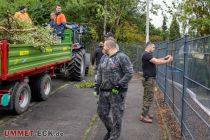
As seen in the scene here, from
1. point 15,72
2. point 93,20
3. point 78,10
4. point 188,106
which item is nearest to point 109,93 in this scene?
point 188,106

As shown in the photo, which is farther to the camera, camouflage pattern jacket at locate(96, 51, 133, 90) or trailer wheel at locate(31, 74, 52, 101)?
trailer wheel at locate(31, 74, 52, 101)

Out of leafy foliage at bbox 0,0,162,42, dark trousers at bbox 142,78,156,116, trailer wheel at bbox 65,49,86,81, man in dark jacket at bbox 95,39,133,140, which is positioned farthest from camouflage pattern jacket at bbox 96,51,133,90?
leafy foliage at bbox 0,0,162,42

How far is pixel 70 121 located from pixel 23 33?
2.50 metres

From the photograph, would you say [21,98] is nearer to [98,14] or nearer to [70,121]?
[70,121]

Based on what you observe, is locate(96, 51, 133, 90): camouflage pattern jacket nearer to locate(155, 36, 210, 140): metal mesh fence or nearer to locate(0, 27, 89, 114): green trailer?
locate(155, 36, 210, 140): metal mesh fence

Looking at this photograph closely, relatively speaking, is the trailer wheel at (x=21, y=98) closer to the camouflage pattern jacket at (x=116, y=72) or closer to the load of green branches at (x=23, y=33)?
the load of green branches at (x=23, y=33)

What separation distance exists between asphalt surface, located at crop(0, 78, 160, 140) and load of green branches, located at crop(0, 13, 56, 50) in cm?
160

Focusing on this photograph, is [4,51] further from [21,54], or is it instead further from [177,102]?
[177,102]

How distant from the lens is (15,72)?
26.4 feet

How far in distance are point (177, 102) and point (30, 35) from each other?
3796 mm

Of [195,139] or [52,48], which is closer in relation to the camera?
[195,139]

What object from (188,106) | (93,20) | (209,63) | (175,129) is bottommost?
(175,129)

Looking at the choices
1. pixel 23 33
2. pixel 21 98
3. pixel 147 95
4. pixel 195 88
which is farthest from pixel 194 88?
pixel 23 33

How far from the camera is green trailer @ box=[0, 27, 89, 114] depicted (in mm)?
7703
